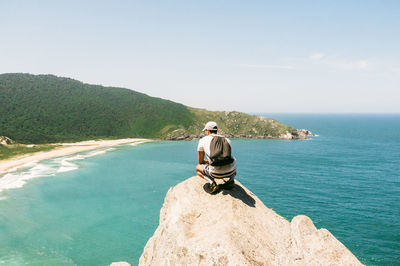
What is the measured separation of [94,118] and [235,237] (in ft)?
585

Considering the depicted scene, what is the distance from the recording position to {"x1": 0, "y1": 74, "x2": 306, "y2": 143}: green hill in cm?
14338

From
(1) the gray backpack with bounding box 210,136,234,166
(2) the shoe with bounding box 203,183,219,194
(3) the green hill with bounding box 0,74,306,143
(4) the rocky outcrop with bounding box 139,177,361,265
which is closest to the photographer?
(4) the rocky outcrop with bounding box 139,177,361,265

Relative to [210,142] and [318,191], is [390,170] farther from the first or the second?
[210,142]

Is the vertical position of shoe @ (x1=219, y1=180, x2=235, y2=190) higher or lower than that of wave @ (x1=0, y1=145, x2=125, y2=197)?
higher

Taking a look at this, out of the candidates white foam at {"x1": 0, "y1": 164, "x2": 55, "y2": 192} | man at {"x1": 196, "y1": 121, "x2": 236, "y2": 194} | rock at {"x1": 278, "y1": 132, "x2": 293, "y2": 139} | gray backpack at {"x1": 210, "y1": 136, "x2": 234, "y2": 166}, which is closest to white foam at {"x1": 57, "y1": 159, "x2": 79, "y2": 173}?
white foam at {"x1": 0, "y1": 164, "x2": 55, "y2": 192}

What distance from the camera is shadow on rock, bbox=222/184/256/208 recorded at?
9609 millimetres

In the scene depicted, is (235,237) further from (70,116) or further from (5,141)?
(70,116)

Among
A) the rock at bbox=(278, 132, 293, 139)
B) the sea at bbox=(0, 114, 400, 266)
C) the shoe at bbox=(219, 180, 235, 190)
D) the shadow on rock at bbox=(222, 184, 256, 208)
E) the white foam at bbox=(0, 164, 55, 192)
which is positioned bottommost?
the sea at bbox=(0, 114, 400, 266)

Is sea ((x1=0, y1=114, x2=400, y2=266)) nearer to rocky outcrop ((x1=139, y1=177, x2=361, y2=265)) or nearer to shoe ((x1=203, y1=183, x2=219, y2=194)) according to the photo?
rocky outcrop ((x1=139, y1=177, x2=361, y2=265))

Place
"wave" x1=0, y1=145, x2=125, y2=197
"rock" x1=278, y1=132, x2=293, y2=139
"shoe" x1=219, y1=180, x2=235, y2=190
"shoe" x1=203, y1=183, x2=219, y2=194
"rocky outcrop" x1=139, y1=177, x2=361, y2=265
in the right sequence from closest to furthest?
"rocky outcrop" x1=139, y1=177, x2=361, y2=265 < "shoe" x1=219, y1=180, x2=235, y2=190 < "shoe" x1=203, y1=183, x2=219, y2=194 < "wave" x1=0, y1=145, x2=125, y2=197 < "rock" x1=278, y1=132, x2=293, y2=139

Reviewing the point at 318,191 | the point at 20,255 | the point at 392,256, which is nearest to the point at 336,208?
the point at 318,191

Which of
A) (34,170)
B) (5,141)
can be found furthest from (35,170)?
(5,141)

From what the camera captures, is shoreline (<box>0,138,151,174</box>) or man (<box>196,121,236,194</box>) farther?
shoreline (<box>0,138,151,174</box>)

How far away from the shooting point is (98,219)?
41.2 meters
